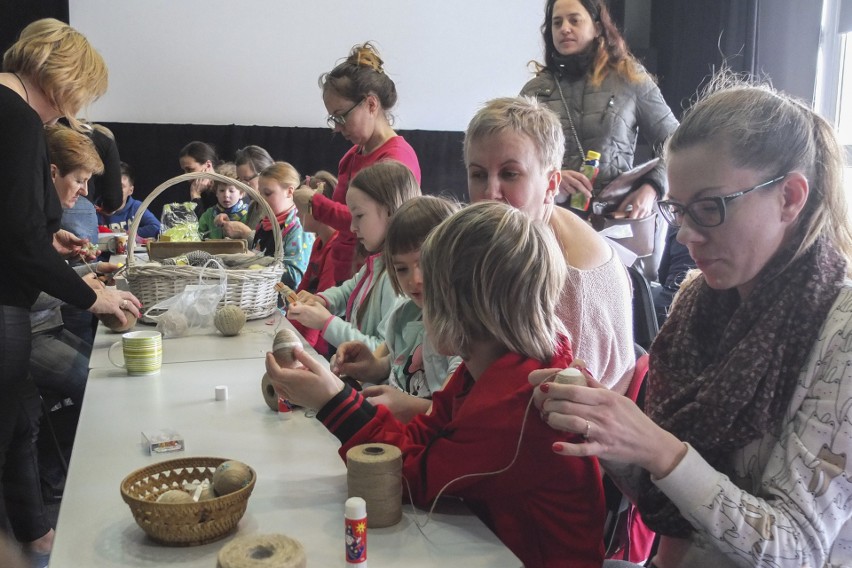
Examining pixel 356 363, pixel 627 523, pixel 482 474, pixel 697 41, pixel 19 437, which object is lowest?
pixel 19 437

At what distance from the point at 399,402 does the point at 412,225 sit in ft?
1.48

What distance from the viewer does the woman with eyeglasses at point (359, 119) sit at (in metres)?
2.93

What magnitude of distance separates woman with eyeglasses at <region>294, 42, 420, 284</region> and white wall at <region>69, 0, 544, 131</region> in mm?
4078

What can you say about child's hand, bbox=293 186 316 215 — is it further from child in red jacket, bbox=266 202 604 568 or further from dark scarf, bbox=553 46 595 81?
child in red jacket, bbox=266 202 604 568

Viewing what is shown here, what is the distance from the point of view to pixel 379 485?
108cm

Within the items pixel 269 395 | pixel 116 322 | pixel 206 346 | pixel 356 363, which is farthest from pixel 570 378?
pixel 116 322

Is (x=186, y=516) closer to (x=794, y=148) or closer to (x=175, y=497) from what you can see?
(x=175, y=497)

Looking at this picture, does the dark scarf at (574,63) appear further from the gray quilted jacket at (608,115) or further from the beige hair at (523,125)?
the beige hair at (523,125)

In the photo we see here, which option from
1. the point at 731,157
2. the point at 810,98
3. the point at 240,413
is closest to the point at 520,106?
the point at 731,157

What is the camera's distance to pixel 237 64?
6863 mm

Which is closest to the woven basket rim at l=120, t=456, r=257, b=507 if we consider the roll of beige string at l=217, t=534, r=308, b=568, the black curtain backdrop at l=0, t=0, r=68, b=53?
the roll of beige string at l=217, t=534, r=308, b=568

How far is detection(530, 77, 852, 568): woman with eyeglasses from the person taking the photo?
1012 mm

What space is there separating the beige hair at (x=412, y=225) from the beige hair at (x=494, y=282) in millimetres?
518

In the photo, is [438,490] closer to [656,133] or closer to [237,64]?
[656,133]
